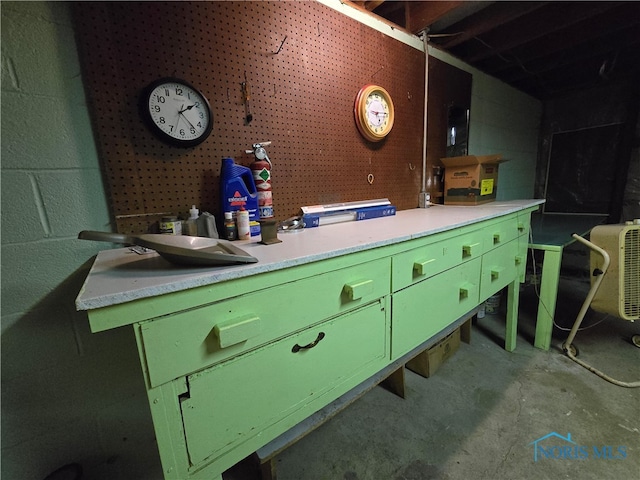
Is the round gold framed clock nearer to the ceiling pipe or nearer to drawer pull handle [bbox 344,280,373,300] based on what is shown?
the ceiling pipe

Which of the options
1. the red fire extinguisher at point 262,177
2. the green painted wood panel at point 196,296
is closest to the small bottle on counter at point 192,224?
the red fire extinguisher at point 262,177

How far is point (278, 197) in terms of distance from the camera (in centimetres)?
133

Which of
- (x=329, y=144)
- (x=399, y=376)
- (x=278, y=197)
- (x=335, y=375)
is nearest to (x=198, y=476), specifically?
(x=335, y=375)

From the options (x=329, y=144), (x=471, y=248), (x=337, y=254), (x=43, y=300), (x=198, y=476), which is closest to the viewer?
(x=198, y=476)

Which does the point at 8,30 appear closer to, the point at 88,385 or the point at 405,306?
the point at 88,385

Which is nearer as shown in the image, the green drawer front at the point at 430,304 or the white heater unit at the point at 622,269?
the green drawer front at the point at 430,304

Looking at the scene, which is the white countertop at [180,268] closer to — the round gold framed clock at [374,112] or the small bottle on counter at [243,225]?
the small bottle on counter at [243,225]

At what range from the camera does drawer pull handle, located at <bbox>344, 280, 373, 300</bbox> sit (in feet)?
2.67

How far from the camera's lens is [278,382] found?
725 mm

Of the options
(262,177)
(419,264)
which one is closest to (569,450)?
(419,264)

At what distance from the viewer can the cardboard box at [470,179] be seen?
193 cm

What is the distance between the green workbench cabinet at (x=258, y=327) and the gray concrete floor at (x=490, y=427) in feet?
1.96

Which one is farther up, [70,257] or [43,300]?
[70,257]

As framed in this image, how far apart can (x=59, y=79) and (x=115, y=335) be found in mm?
A: 955
